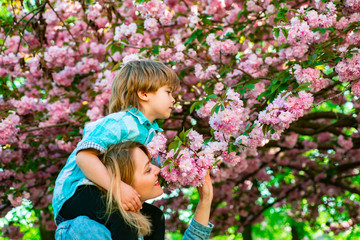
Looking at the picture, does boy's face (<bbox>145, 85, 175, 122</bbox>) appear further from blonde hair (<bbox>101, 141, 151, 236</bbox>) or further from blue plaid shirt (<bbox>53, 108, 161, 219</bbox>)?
blonde hair (<bbox>101, 141, 151, 236</bbox>)

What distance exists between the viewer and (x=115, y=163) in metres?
2.05

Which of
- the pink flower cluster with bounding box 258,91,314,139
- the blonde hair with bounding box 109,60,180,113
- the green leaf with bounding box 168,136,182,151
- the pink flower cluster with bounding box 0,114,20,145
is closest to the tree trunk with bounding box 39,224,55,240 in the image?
the pink flower cluster with bounding box 0,114,20,145

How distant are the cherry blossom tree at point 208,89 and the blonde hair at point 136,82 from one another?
0.36 m

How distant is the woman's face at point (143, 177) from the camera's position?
2.09 metres

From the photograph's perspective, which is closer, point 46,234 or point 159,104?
point 159,104

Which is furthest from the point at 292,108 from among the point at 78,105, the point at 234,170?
the point at 234,170

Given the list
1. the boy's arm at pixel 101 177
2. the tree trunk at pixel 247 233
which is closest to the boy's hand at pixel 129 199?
the boy's arm at pixel 101 177

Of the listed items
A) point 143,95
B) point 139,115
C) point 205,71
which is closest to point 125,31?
point 205,71

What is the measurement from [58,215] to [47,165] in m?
3.80

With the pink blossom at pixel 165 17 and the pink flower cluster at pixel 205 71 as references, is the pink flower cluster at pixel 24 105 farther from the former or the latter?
the pink flower cluster at pixel 205 71

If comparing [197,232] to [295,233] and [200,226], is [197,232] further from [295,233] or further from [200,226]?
[295,233]

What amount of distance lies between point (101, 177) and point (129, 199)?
16cm

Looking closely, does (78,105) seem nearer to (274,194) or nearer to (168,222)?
(168,222)

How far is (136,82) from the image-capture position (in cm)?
263
